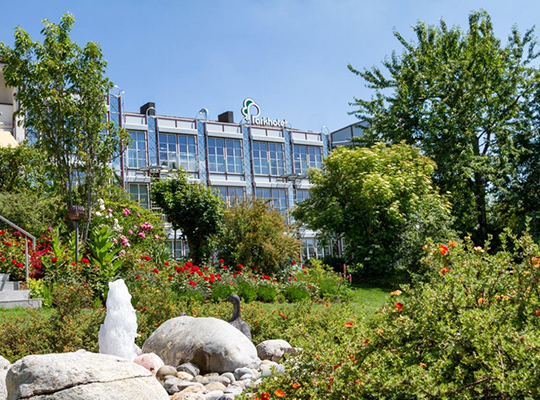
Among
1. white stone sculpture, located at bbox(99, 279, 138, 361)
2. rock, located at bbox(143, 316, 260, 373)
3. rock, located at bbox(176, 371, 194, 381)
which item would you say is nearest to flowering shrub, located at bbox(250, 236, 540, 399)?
rock, located at bbox(176, 371, 194, 381)

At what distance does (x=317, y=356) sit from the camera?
4797 millimetres

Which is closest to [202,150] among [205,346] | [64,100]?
[64,100]

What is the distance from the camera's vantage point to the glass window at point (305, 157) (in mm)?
45062

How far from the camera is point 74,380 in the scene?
4.62 m

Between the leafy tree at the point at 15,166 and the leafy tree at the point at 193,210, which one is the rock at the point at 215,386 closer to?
the leafy tree at the point at 193,210

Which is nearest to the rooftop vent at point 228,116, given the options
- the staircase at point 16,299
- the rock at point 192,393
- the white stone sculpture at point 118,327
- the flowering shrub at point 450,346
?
the staircase at point 16,299

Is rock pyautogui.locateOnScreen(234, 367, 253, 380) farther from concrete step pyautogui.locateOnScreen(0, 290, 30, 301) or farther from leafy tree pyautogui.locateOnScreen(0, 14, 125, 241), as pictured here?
leafy tree pyautogui.locateOnScreen(0, 14, 125, 241)

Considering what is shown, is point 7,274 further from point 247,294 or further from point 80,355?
point 80,355

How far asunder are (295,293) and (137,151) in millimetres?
25333

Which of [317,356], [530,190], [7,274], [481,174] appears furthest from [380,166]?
[317,356]

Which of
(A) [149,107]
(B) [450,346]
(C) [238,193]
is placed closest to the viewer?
(B) [450,346]

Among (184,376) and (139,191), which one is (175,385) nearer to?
(184,376)

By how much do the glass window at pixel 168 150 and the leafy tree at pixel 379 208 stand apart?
715 inches

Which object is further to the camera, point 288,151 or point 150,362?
point 288,151
